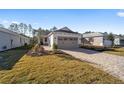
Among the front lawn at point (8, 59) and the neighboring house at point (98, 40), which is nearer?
the front lawn at point (8, 59)

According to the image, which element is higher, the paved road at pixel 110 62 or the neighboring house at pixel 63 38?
the neighboring house at pixel 63 38

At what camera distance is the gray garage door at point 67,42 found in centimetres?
1298

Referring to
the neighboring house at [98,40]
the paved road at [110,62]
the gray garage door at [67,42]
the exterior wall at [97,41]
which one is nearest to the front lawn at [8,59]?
the gray garage door at [67,42]

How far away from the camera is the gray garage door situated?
1298 centimetres

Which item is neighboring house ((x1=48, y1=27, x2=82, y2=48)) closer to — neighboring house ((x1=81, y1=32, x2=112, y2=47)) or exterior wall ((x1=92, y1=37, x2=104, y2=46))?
neighboring house ((x1=81, y1=32, x2=112, y2=47))

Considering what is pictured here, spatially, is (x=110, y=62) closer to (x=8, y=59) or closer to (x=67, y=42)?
(x=8, y=59)

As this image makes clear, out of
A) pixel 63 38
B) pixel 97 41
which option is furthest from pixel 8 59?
pixel 97 41

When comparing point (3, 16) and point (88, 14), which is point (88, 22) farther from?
point (3, 16)

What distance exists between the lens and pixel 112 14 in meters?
7.01

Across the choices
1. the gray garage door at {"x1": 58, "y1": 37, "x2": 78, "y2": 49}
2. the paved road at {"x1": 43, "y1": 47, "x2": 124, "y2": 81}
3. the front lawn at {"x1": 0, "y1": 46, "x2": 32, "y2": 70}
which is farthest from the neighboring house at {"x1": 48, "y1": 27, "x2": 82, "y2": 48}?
the front lawn at {"x1": 0, "y1": 46, "x2": 32, "y2": 70}

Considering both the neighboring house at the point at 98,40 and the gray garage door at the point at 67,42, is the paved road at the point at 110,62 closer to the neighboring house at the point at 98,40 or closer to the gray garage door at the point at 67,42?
the gray garage door at the point at 67,42

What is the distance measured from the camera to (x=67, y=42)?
13.4 metres
